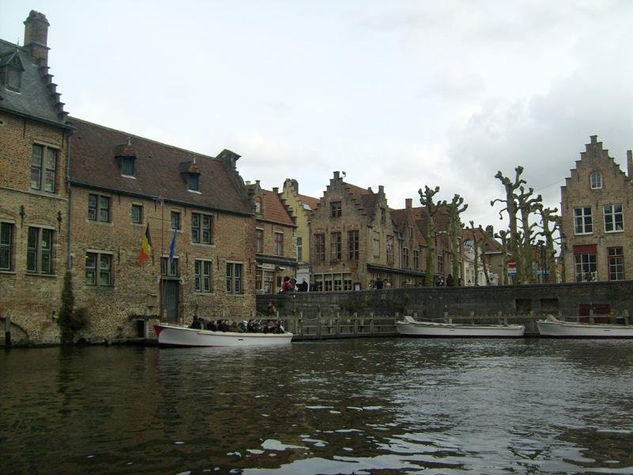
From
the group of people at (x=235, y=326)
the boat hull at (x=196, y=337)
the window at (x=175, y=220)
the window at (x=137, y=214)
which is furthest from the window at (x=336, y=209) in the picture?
the boat hull at (x=196, y=337)

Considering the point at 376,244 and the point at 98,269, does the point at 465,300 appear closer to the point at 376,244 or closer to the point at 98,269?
the point at 376,244

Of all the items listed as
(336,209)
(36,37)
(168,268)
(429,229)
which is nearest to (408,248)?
(336,209)

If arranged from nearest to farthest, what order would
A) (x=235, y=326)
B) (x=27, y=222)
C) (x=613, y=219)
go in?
1. (x=27, y=222)
2. (x=235, y=326)
3. (x=613, y=219)

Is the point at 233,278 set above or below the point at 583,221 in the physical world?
below

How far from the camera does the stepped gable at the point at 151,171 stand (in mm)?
33312

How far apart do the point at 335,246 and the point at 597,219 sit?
21.1 meters

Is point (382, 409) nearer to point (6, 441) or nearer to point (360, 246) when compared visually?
point (6, 441)

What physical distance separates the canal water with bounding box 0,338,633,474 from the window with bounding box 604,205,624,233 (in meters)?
30.3

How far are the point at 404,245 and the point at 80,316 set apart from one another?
3831 centimetres

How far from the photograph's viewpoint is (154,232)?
3553 cm

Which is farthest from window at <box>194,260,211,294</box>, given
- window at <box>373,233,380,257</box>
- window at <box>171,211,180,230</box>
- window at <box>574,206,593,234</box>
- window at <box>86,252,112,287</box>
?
window at <box>574,206,593,234</box>

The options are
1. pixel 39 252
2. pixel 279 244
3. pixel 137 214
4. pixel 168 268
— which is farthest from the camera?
pixel 279 244

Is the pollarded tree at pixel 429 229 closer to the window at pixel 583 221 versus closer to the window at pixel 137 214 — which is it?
the window at pixel 583 221

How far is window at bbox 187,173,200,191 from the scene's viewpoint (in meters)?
38.8
